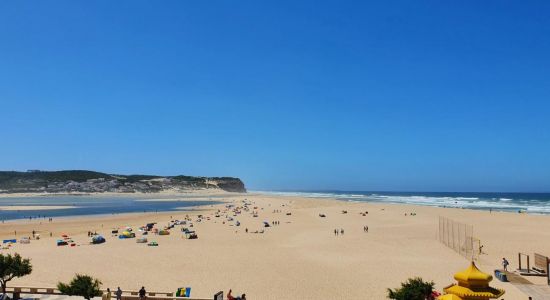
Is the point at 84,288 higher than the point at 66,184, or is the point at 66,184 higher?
the point at 66,184

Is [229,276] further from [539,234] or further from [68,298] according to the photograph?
[539,234]

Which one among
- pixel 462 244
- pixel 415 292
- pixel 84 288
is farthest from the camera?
pixel 462 244

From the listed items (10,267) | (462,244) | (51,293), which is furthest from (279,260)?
(10,267)

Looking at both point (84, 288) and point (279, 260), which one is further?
point (279, 260)

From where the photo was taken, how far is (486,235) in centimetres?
4338

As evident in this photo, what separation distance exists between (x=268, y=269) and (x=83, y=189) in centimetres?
17491

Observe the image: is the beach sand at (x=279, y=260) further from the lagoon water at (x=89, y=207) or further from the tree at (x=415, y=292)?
the lagoon water at (x=89, y=207)

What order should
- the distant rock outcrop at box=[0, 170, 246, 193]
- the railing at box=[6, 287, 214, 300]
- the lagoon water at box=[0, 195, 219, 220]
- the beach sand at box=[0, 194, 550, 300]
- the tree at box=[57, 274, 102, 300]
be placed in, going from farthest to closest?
the distant rock outcrop at box=[0, 170, 246, 193] → the lagoon water at box=[0, 195, 219, 220] → the beach sand at box=[0, 194, 550, 300] → the railing at box=[6, 287, 214, 300] → the tree at box=[57, 274, 102, 300]

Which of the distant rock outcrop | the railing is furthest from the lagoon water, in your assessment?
the distant rock outcrop

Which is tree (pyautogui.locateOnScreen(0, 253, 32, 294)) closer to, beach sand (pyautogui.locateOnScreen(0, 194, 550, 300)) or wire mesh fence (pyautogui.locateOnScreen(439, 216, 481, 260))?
beach sand (pyautogui.locateOnScreen(0, 194, 550, 300))

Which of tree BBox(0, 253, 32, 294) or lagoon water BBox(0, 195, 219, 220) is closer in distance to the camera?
tree BBox(0, 253, 32, 294)

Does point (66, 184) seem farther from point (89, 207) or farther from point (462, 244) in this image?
point (462, 244)

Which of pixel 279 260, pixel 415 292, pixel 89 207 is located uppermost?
pixel 415 292

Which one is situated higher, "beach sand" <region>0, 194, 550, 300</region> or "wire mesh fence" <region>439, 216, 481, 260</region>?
"wire mesh fence" <region>439, 216, 481, 260</region>
